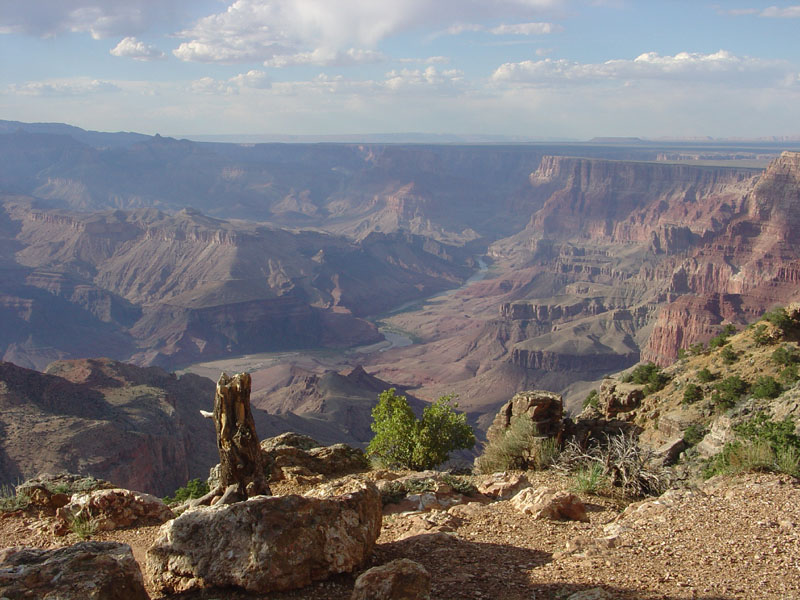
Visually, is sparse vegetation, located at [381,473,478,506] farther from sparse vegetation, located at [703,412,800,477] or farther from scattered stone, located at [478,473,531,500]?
sparse vegetation, located at [703,412,800,477]

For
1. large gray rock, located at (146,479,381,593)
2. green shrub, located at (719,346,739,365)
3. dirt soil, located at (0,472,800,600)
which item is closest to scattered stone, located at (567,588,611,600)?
dirt soil, located at (0,472,800,600)

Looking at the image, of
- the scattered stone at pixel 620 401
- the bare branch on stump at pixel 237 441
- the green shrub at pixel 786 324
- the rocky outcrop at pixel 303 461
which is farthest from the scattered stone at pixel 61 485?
the green shrub at pixel 786 324

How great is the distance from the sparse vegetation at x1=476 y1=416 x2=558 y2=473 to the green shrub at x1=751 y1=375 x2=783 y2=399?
7880mm

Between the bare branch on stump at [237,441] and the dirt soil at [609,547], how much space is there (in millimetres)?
2155

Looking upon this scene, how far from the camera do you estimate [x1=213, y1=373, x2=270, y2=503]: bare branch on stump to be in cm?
1177

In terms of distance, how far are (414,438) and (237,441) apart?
10.2m

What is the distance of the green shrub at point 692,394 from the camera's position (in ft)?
83.5

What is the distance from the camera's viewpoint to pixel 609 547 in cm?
1027

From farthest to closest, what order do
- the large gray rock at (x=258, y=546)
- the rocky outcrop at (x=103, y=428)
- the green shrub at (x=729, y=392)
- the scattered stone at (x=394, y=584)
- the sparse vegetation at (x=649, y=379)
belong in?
the rocky outcrop at (x=103, y=428)
the sparse vegetation at (x=649, y=379)
the green shrub at (x=729, y=392)
the large gray rock at (x=258, y=546)
the scattered stone at (x=394, y=584)

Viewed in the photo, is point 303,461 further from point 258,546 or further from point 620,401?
point 620,401

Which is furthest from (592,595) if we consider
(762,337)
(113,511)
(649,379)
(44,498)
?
(649,379)

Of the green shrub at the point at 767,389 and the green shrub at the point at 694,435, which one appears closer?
the green shrub at the point at 694,435

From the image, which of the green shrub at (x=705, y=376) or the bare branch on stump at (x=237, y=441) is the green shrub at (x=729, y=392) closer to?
the green shrub at (x=705, y=376)

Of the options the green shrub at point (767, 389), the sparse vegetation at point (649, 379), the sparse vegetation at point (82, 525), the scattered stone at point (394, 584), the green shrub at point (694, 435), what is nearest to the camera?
the scattered stone at point (394, 584)
